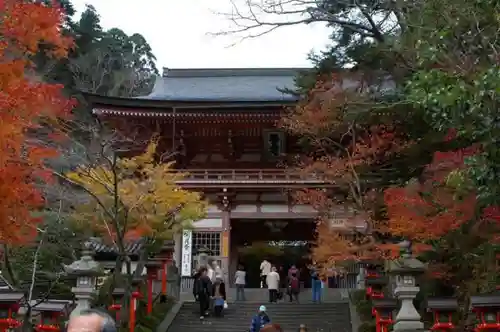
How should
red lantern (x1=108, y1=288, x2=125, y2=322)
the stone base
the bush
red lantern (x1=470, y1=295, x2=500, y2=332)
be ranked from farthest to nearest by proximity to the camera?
the bush, red lantern (x1=108, y1=288, x2=125, y2=322), the stone base, red lantern (x1=470, y1=295, x2=500, y2=332)

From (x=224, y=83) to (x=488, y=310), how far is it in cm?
2297

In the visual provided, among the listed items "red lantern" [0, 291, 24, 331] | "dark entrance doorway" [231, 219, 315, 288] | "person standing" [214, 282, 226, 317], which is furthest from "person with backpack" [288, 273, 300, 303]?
"red lantern" [0, 291, 24, 331]

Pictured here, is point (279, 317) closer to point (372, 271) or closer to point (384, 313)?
point (372, 271)

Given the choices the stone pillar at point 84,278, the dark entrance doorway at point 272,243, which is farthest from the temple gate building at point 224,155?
the stone pillar at point 84,278

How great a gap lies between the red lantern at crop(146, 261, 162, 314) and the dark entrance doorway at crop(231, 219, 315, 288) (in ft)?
24.3

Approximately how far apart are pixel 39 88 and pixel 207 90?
18.5m

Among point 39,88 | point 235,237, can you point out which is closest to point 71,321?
point 39,88

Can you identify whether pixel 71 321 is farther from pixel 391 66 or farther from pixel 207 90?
pixel 207 90

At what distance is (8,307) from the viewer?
33.9 feet

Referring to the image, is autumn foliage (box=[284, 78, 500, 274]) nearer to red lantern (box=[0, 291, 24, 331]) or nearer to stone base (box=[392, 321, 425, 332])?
stone base (box=[392, 321, 425, 332])

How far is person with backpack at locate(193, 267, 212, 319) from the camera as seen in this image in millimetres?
17016

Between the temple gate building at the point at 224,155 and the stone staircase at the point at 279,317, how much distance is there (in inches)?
169

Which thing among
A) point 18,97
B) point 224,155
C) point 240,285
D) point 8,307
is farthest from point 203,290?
point 18,97

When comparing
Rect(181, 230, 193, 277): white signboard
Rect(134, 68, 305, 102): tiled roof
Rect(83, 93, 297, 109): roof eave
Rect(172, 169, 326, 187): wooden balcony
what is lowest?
Rect(181, 230, 193, 277): white signboard
